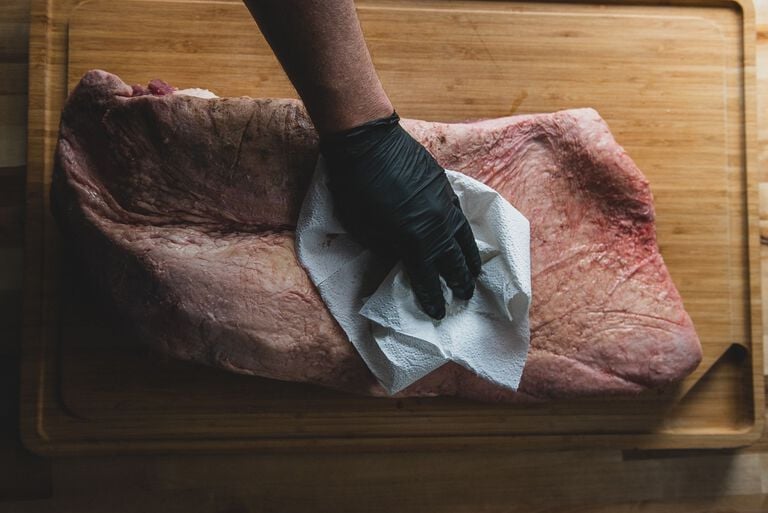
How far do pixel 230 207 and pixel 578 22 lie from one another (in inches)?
57.5

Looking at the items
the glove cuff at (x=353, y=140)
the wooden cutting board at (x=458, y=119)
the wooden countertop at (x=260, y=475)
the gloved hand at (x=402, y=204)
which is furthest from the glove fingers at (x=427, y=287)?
the wooden countertop at (x=260, y=475)

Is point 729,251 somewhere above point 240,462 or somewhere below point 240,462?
above

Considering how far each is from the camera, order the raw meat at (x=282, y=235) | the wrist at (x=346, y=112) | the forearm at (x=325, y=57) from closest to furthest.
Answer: the forearm at (x=325, y=57)
the wrist at (x=346, y=112)
the raw meat at (x=282, y=235)

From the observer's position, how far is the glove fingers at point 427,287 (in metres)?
1.95

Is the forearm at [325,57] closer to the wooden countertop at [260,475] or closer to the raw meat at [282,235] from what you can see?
the raw meat at [282,235]

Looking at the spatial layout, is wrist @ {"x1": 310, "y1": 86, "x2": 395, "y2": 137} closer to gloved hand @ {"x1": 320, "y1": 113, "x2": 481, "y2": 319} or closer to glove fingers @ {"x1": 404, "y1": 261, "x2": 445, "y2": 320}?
gloved hand @ {"x1": 320, "y1": 113, "x2": 481, "y2": 319}

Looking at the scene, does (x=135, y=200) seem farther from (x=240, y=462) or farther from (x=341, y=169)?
(x=240, y=462)

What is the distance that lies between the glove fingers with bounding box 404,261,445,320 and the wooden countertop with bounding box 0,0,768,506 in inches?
27.5

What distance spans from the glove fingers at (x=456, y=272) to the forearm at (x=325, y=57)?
46 centimetres

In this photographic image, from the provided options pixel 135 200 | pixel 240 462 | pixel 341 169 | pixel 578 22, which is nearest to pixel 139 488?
pixel 240 462

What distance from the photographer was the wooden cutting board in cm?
230

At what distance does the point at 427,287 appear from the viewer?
1.96 meters

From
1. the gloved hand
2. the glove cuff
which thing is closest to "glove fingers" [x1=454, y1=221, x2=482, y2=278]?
the gloved hand

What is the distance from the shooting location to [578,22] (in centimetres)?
243
